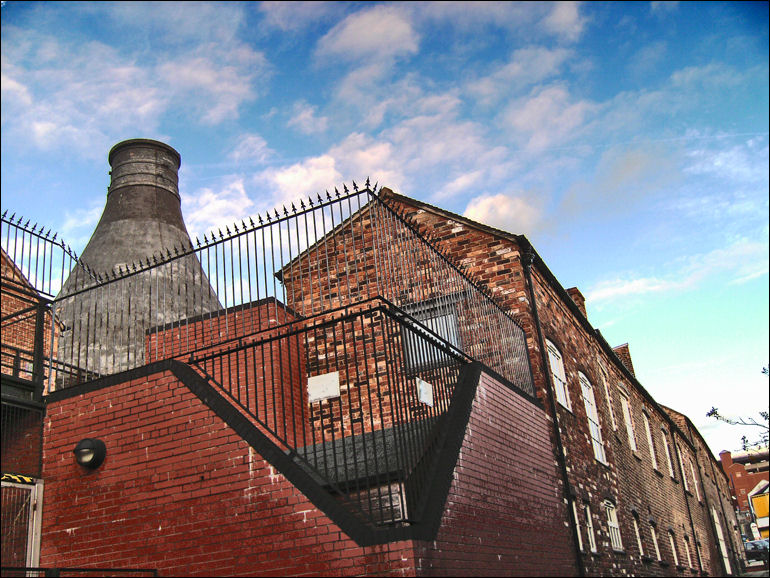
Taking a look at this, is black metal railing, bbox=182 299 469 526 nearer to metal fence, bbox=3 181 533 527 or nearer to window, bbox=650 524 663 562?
metal fence, bbox=3 181 533 527

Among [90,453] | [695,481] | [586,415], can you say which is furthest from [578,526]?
[695,481]

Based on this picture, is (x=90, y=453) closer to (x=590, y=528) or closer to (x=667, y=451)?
(x=590, y=528)

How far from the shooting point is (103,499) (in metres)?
7.96

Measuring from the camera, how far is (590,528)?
1220cm

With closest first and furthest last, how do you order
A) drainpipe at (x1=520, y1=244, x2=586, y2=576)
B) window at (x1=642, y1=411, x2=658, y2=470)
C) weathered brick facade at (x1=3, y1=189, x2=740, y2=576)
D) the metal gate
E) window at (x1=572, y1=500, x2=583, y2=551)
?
weathered brick facade at (x1=3, y1=189, x2=740, y2=576) → the metal gate → drainpipe at (x1=520, y1=244, x2=586, y2=576) → window at (x1=572, y1=500, x2=583, y2=551) → window at (x1=642, y1=411, x2=658, y2=470)

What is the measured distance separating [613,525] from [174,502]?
9.64 meters

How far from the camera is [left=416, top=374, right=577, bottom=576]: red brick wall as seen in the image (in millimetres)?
6945

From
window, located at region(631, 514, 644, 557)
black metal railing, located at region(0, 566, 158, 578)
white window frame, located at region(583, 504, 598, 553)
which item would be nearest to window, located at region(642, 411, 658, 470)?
window, located at region(631, 514, 644, 557)

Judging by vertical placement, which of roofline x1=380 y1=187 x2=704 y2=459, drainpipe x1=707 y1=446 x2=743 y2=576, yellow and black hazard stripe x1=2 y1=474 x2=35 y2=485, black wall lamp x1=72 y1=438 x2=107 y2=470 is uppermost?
roofline x1=380 y1=187 x2=704 y2=459

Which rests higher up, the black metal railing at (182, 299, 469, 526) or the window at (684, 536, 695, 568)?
the black metal railing at (182, 299, 469, 526)

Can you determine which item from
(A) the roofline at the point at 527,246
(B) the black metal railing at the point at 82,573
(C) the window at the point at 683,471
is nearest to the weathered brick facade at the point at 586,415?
(A) the roofline at the point at 527,246

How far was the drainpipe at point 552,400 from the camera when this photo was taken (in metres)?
10.7

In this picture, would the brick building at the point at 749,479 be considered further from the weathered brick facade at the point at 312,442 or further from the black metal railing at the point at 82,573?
the black metal railing at the point at 82,573

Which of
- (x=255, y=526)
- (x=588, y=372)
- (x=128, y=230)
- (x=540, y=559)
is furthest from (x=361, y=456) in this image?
(x=128, y=230)
